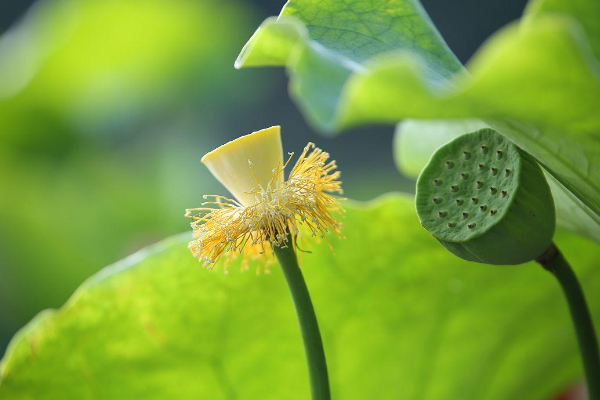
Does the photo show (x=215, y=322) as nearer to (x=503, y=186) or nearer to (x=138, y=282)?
(x=138, y=282)

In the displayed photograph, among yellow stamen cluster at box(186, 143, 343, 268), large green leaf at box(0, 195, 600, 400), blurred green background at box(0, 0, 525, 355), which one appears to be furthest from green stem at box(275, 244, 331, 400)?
A: blurred green background at box(0, 0, 525, 355)

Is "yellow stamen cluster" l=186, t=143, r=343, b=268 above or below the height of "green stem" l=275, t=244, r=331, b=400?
above

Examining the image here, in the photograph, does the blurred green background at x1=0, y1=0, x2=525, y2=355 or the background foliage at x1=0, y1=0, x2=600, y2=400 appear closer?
the background foliage at x1=0, y1=0, x2=600, y2=400

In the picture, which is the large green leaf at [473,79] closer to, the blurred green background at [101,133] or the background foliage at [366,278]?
the background foliage at [366,278]

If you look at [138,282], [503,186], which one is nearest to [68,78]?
[138,282]

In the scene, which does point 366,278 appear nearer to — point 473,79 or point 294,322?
point 294,322

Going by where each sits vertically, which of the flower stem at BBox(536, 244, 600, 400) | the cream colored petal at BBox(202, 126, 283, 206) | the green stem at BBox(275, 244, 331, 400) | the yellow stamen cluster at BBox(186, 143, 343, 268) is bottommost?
the flower stem at BBox(536, 244, 600, 400)

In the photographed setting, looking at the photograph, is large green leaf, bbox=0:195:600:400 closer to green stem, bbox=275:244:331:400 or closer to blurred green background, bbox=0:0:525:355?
green stem, bbox=275:244:331:400
